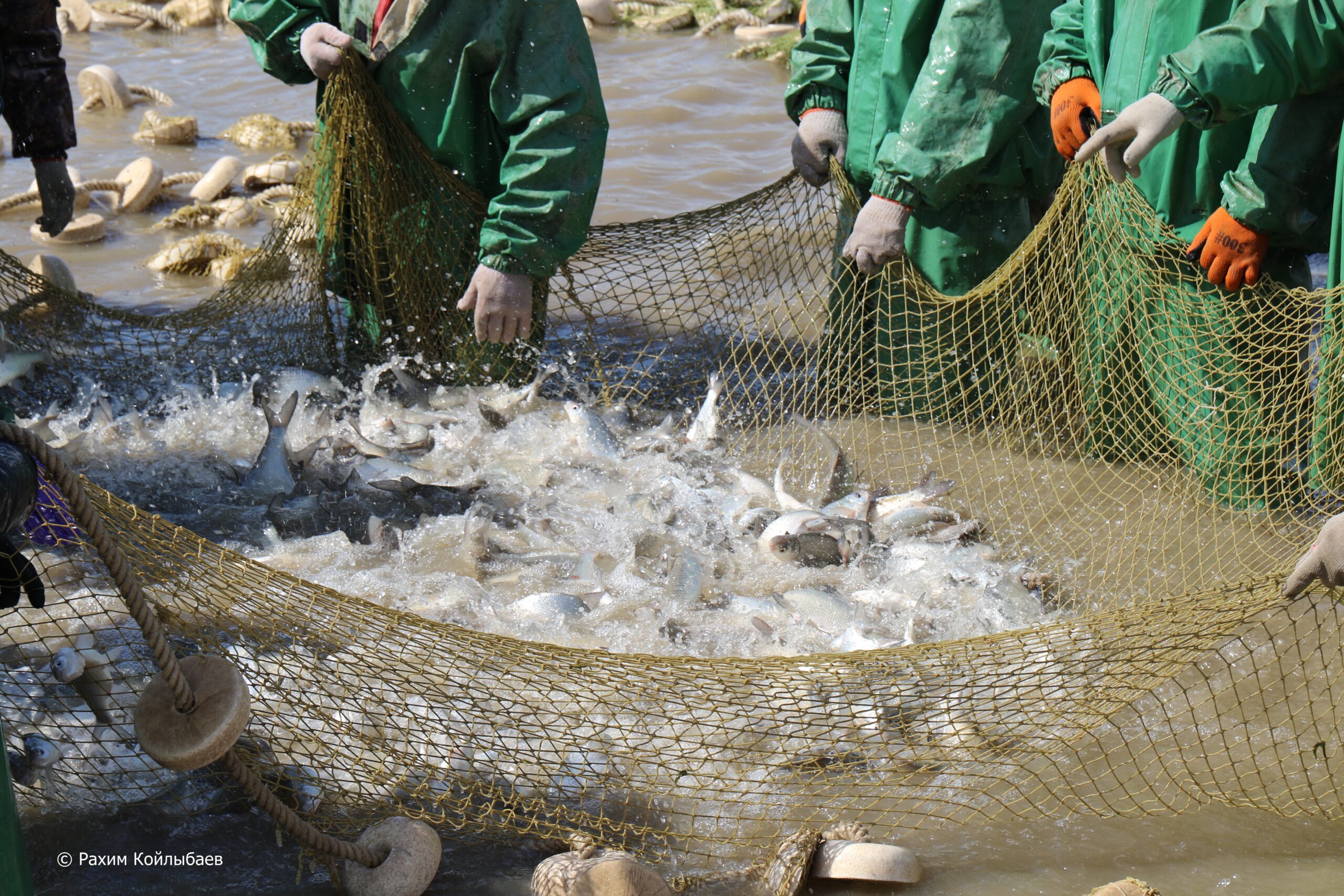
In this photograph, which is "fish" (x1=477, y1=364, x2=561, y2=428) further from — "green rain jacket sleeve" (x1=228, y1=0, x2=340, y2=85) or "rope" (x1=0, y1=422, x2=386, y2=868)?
"rope" (x1=0, y1=422, x2=386, y2=868)

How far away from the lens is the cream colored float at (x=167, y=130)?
27.9 ft

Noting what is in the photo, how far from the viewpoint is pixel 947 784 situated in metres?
2.76

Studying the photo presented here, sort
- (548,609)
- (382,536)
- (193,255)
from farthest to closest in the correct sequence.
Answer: (193,255) < (382,536) < (548,609)

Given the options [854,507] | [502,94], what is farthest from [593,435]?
[502,94]

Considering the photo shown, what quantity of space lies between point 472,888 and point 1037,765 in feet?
4.66

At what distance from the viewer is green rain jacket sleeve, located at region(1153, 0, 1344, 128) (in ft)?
10.4

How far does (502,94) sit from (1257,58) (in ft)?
7.91

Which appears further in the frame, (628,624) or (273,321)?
(273,321)

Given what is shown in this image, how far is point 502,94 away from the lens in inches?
159

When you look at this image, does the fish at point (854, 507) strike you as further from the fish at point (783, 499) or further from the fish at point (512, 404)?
the fish at point (512, 404)

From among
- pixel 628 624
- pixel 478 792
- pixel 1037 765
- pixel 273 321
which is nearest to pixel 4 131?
pixel 273 321

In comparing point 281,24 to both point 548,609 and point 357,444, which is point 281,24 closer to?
point 357,444

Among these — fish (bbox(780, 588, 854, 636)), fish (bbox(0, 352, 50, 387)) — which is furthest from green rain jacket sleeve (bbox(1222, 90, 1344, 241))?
fish (bbox(0, 352, 50, 387))

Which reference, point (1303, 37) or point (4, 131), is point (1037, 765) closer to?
point (1303, 37)
